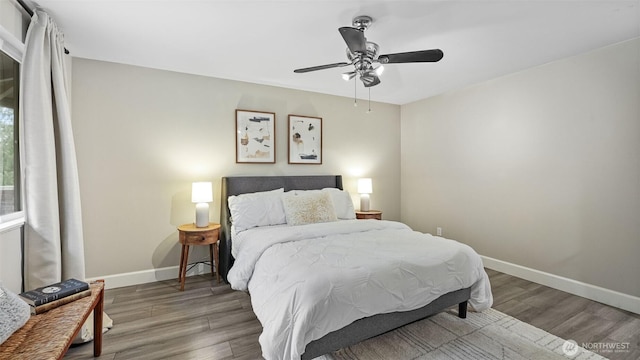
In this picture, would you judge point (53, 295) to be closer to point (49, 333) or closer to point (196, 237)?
point (49, 333)

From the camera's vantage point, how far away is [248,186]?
3754mm

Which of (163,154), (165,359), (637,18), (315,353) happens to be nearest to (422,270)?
(315,353)

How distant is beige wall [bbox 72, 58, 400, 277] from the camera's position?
313 centimetres

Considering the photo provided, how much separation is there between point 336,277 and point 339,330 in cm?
34

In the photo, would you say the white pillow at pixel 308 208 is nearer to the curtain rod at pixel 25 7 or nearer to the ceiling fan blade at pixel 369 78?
the ceiling fan blade at pixel 369 78

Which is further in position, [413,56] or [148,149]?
[148,149]

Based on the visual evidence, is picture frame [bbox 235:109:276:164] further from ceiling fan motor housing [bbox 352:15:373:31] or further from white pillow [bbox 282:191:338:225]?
ceiling fan motor housing [bbox 352:15:373:31]

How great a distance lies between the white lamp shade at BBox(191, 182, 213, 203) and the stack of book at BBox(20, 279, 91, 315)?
143cm

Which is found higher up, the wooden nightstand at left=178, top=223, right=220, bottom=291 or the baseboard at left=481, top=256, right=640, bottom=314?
the wooden nightstand at left=178, top=223, right=220, bottom=291

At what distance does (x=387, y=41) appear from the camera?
271cm

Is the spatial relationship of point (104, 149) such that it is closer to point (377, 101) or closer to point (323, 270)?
point (323, 270)

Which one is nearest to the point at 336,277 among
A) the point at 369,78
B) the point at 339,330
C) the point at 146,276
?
the point at 339,330

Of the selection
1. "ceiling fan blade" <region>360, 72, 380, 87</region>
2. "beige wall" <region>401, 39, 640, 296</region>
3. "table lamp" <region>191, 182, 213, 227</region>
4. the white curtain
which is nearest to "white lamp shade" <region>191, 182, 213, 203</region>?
"table lamp" <region>191, 182, 213, 227</region>

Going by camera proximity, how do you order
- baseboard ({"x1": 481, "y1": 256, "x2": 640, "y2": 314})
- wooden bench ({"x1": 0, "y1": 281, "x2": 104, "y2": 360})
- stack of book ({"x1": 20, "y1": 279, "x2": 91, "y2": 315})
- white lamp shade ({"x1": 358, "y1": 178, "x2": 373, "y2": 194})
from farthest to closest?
1. white lamp shade ({"x1": 358, "y1": 178, "x2": 373, "y2": 194})
2. baseboard ({"x1": 481, "y1": 256, "x2": 640, "y2": 314})
3. stack of book ({"x1": 20, "y1": 279, "x2": 91, "y2": 315})
4. wooden bench ({"x1": 0, "y1": 281, "x2": 104, "y2": 360})
